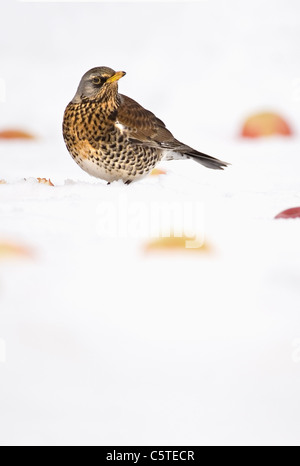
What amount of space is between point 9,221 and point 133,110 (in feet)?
2.54

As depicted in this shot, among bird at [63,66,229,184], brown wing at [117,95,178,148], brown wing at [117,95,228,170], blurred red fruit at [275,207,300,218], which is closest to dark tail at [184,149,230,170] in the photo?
brown wing at [117,95,228,170]

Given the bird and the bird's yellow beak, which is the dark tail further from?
the bird's yellow beak

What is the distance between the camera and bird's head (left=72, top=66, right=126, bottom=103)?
12.8 ft

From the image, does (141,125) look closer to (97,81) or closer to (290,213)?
(97,81)

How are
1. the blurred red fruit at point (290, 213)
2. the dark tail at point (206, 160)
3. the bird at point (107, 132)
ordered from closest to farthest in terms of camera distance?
1. the blurred red fruit at point (290, 213)
2. the bird at point (107, 132)
3. the dark tail at point (206, 160)

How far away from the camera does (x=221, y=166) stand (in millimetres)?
4324

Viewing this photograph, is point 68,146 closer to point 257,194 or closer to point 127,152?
point 127,152

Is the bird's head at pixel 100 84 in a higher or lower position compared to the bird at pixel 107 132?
higher

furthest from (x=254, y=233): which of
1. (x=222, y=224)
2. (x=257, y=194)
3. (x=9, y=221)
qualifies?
(x=9, y=221)

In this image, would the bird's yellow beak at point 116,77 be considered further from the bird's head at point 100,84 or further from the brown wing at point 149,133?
the brown wing at point 149,133

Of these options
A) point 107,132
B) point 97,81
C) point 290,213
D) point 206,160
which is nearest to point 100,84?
point 97,81

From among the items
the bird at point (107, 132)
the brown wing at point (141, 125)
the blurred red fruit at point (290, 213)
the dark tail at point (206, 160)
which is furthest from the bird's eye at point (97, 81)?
the blurred red fruit at point (290, 213)

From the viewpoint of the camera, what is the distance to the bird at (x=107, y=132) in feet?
12.7

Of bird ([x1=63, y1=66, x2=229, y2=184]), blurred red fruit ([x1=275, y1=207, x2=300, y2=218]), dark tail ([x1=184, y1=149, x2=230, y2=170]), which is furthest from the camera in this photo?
dark tail ([x1=184, y1=149, x2=230, y2=170])
